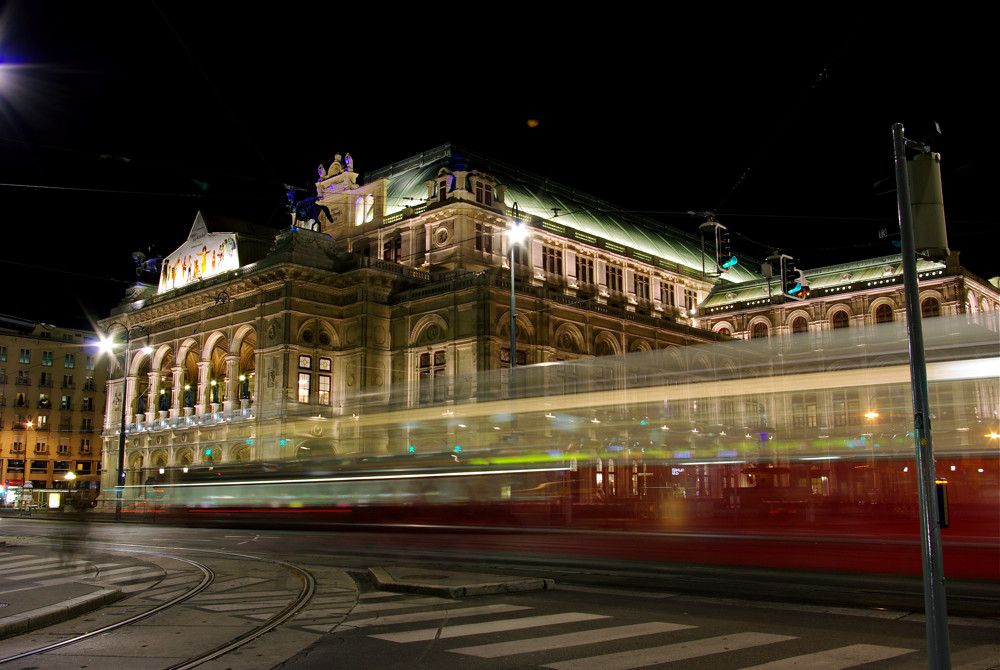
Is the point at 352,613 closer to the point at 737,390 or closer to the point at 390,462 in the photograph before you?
the point at 737,390

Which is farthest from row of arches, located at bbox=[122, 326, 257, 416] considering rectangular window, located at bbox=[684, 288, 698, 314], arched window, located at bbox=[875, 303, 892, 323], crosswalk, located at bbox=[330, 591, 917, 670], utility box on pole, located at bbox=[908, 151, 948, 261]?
utility box on pole, located at bbox=[908, 151, 948, 261]

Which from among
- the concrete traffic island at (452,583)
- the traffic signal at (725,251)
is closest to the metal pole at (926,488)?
the concrete traffic island at (452,583)

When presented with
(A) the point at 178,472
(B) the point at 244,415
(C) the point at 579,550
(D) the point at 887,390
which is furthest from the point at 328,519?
(B) the point at 244,415

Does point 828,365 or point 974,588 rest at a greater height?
→ point 828,365

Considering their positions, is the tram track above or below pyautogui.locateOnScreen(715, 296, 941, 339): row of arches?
below

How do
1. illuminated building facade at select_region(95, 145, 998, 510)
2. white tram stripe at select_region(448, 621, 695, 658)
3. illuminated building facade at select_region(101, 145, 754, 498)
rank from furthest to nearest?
illuminated building facade at select_region(95, 145, 998, 510) < illuminated building facade at select_region(101, 145, 754, 498) < white tram stripe at select_region(448, 621, 695, 658)

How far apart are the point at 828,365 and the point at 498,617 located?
284 inches

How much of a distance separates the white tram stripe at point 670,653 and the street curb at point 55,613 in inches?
250

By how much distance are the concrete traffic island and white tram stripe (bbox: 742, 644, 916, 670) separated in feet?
18.0

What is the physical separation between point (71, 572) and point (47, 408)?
82668 mm

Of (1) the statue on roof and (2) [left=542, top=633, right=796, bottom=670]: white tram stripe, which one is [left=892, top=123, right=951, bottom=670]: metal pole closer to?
(2) [left=542, top=633, right=796, bottom=670]: white tram stripe

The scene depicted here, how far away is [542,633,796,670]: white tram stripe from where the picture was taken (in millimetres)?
8266

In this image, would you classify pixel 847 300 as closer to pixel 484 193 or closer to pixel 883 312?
pixel 883 312

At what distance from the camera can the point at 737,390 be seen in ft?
51.3
